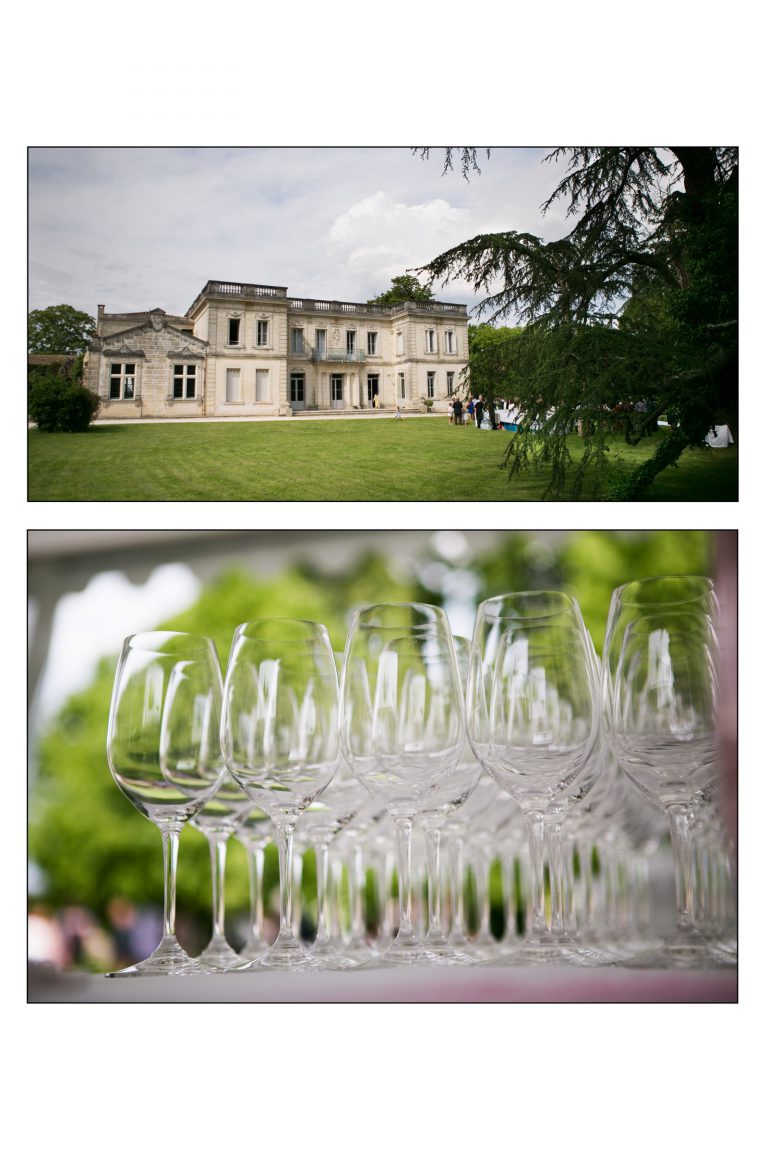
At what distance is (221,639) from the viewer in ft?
4.88

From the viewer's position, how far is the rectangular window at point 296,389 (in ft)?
4.55

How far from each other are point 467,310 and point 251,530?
0.42 metres

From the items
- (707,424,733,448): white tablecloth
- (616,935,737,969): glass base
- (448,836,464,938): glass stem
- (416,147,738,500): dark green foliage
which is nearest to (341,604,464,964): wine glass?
(616,935,737,969): glass base

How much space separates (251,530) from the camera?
138 cm

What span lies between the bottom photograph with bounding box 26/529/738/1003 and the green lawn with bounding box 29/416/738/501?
0.21 ft

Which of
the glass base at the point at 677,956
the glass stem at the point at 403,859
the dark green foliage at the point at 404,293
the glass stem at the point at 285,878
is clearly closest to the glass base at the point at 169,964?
the glass stem at the point at 285,878

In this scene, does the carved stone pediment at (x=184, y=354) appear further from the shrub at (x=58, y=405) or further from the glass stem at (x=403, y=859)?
the glass stem at (x=403, y=859)

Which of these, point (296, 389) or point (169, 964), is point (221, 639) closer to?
point (296, 389)

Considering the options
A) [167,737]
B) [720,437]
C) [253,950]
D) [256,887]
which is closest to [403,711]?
[167,737]

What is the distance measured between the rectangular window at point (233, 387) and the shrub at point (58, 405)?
179 millimetres

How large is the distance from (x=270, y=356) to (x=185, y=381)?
0.39ft
